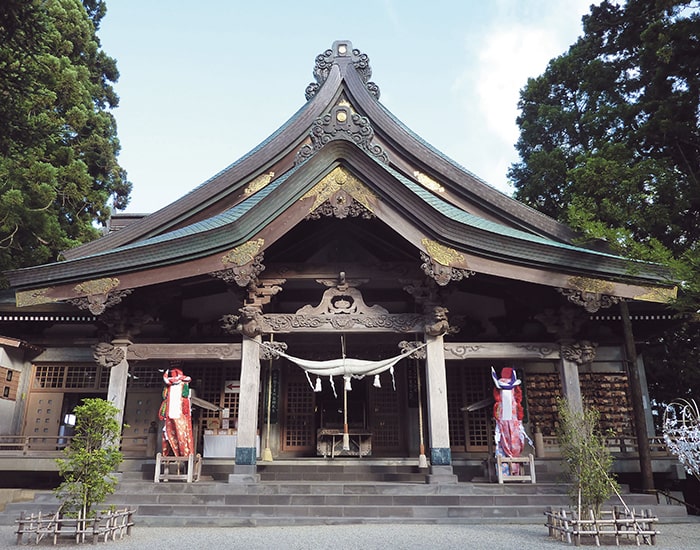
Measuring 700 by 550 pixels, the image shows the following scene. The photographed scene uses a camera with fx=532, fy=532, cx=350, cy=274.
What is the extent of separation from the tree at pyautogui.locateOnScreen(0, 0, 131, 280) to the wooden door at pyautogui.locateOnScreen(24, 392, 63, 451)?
489 centimetres

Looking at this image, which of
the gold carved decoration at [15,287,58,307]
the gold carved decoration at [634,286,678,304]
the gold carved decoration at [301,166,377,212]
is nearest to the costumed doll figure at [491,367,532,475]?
the gold carved decoration at [634,286,678,304]

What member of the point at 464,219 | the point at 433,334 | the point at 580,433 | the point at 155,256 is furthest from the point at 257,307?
the point at 580,433

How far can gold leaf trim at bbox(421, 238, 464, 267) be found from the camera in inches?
392

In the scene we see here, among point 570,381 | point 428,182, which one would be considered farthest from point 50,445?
point 570,381

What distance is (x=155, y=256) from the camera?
10.1 meters

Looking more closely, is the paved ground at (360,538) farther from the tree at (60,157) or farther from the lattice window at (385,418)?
the tree at (60,157)

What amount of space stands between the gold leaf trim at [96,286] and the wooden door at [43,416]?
442 centimetres

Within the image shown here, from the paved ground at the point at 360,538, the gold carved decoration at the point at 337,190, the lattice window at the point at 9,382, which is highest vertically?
the gold carved decoration at the point at 337,190

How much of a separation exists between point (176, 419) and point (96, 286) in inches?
116

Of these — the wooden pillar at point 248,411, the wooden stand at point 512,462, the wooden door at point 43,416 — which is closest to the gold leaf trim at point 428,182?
the wooden pillar at point 248,411

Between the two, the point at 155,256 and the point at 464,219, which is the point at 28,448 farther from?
the point at 464,219

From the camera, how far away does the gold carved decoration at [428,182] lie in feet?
43.2

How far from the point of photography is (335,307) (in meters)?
10.7

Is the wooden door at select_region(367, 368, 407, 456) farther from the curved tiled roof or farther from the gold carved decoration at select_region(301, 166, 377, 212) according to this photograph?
the gold carved decoration at select_region(301, 166, 377, 212)
